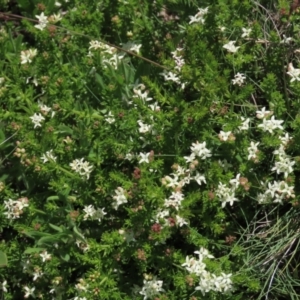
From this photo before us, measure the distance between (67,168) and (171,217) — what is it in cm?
78

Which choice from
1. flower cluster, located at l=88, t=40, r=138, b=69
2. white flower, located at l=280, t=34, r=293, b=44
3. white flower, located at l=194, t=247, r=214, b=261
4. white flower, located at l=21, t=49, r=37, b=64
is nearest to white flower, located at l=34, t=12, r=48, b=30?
white flower, located at l=21, t=49, r=37, b=64

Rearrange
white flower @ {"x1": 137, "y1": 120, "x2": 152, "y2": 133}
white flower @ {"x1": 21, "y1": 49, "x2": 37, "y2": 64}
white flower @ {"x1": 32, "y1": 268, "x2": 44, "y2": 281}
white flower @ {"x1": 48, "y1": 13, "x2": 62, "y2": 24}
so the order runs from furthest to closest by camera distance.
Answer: white flower @ {"x1": 48, "y1": 13, "x2": 62, "y2": 24} → white flower @ {"x1": 21, "y1": 49, "x2": 37, "y2": 64} → white flower @ {"x1": 32, "y1": 268, "x2": 44, "y2": 281} → white flower @ {"x1": 137, "y1": 120, "x2": 152, "y2": 133}

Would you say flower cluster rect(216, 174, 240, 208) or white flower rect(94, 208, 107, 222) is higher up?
flower cluster rect(216, 174, 240, 208)

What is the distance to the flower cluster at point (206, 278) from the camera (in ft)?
11.4

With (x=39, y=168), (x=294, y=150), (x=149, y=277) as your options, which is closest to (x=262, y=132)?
(x=294, y=150)

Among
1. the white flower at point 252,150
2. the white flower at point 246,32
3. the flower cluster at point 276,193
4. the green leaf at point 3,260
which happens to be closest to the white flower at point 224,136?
the white flower at point 252,150

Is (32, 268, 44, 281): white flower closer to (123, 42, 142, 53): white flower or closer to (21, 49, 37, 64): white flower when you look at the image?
(21, 49, 37, 64): white flower

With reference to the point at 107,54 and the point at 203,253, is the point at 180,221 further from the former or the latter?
the point at 107,54

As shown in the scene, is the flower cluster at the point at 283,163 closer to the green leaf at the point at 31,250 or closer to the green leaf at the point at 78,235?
the green leaf at the point at 78,235

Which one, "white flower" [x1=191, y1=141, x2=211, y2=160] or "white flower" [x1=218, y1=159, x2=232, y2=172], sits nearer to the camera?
"white flower" [x1=191, y1=141, x2=211, y2=160]

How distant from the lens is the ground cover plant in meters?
3.63

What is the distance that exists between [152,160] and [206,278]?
31.0 inches

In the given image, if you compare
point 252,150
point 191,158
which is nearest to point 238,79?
point 252,150

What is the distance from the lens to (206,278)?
3498mm
